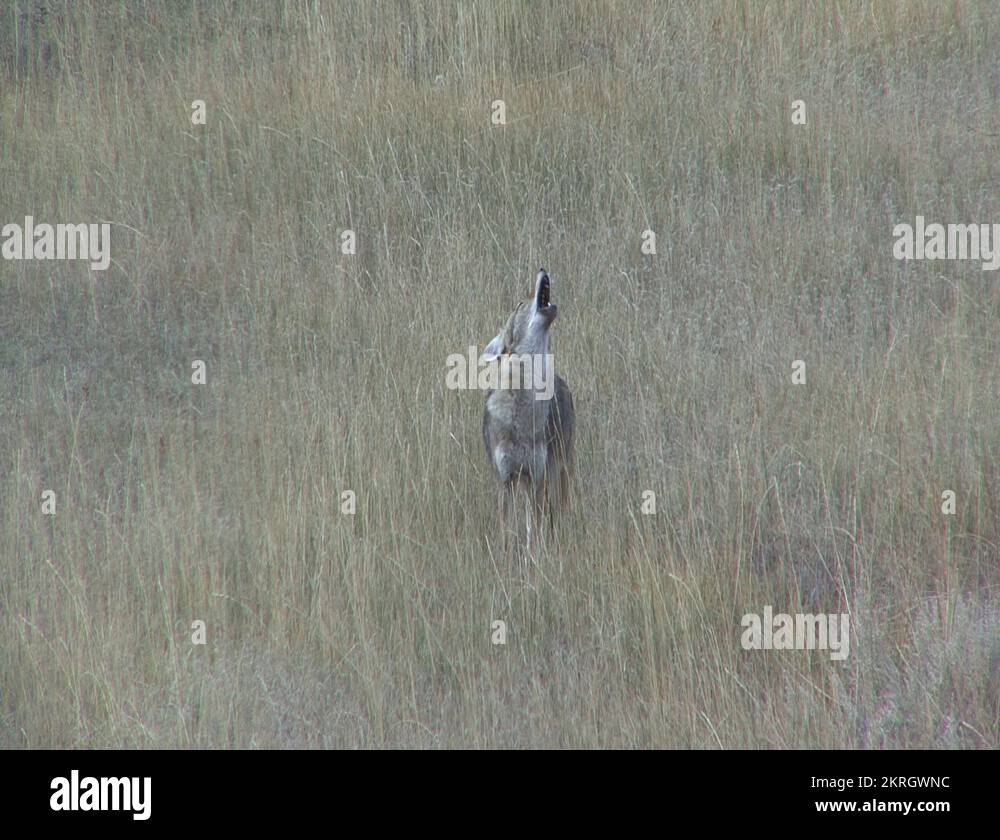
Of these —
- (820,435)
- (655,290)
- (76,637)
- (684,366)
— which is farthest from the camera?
(655,290)

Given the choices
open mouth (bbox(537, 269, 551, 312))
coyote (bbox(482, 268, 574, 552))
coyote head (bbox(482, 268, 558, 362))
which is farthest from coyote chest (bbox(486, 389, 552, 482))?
open mouth (bbox(537, 269, 551, 312))

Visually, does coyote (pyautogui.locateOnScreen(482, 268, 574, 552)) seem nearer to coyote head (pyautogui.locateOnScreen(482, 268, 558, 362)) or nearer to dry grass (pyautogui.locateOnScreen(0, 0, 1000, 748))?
coyote head (pyautogui.locateOnScreen(482, 268, 558, 362))

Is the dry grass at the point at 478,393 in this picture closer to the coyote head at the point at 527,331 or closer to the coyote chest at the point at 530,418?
the coyote chest at the point at 530,418

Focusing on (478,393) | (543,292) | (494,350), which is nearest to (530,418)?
(494,350)

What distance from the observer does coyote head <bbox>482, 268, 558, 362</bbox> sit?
5555 millimetres

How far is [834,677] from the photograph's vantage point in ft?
14.4

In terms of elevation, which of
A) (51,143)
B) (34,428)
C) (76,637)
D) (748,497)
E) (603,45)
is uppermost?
(603,45)

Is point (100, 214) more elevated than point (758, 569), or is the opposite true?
point (100, 214)

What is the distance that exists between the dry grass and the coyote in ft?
0.80

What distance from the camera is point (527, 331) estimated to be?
18.4ft

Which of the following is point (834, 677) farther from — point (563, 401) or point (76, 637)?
point (76, 637)

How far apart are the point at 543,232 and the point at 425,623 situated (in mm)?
3469

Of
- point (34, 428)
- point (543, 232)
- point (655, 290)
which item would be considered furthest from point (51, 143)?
point (655, 290)

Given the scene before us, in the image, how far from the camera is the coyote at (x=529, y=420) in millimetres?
5574
